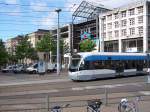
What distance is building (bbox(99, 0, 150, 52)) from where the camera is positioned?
7925cm

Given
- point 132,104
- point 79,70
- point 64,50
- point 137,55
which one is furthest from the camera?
point 64,50

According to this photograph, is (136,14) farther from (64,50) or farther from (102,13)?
(64,50)

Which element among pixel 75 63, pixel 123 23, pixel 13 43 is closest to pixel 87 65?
pixel 75 63

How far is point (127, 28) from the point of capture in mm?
84375

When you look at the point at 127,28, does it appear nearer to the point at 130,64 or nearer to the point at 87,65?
the point at 130,64

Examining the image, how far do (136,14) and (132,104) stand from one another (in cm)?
7289

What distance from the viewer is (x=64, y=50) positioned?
93.6 m

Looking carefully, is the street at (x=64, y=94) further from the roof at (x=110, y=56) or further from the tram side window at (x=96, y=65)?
the roof at (x=110, y=56)

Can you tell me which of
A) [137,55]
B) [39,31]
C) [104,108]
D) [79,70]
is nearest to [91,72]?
[79,70]

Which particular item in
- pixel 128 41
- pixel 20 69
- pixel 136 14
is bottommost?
pixel 20 69

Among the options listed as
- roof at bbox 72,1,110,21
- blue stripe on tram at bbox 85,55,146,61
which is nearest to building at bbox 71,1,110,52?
roof at bbox 72,1,110,21

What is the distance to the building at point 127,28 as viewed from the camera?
79.2 meters

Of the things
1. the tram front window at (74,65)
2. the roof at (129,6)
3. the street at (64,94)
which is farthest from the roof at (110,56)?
the roof at (129,6)

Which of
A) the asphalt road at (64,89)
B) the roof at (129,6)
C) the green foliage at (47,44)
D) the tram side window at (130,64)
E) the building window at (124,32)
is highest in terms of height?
the roof at (129,6)
